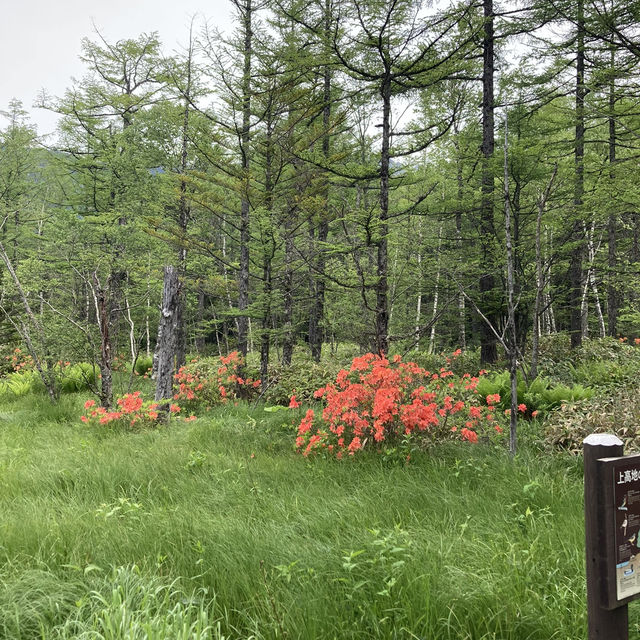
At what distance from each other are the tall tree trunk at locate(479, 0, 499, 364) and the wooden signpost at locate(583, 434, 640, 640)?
Result: 7.83 meters

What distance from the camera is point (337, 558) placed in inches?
97.3

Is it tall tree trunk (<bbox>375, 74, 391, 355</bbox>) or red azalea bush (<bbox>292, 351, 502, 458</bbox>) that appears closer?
red azalea bush (<bbox>292, 351, 502, 458</bbox>)

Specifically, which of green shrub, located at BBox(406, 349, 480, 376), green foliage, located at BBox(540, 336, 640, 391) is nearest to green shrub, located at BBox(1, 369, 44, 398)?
green shrub, located at BBox(406, 349, 480, 376)

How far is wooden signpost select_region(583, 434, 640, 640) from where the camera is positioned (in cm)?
145

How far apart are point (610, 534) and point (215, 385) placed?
8.37 meters

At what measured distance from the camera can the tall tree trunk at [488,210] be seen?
29.9ft

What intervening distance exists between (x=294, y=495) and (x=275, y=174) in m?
7.67

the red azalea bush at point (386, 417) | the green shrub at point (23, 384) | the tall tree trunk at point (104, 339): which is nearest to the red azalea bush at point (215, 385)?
the tall tree trunk at point (104, 339)

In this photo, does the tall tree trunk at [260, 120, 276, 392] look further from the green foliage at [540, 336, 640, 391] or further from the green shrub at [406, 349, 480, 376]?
the green foliage at [540, 336, 640, 391]

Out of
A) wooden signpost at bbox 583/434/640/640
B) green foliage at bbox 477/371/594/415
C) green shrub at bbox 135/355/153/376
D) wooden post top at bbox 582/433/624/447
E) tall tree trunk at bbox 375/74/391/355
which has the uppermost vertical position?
tall tree trunk at bbox 375/74/391/355

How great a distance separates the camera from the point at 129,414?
21.9 ft

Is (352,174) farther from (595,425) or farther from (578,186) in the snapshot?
(578,186)

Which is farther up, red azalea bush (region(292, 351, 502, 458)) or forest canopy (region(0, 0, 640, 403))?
forest canopy (region(0, 0, 640, 403))

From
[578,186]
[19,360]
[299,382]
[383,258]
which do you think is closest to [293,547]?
[383,258]
